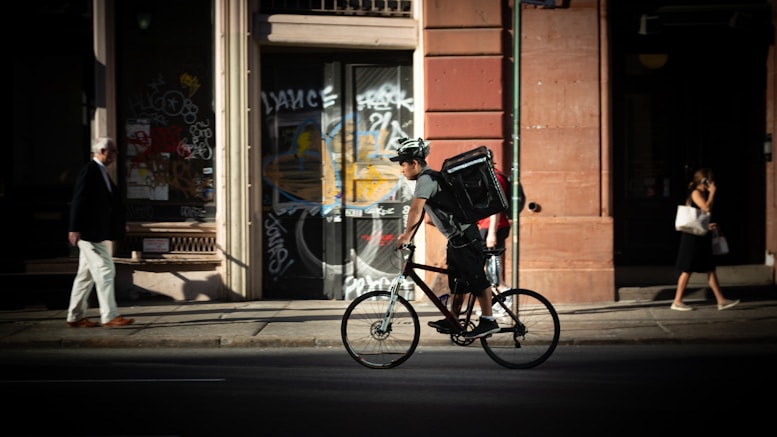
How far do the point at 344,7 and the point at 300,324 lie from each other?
179 inches

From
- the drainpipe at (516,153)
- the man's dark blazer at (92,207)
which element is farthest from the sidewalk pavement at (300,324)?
Answer: the man's dark blazer at (92,207)

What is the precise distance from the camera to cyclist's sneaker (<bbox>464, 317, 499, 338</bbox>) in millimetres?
7438

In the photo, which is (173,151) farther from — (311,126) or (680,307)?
(680,307)

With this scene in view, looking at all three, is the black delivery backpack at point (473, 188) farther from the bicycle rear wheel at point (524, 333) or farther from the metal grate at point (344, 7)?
the metal grate at point (344, 7)

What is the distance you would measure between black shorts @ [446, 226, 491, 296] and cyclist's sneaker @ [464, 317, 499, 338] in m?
0.24

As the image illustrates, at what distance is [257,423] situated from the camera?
5699mm

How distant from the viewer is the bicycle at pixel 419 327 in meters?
7.46

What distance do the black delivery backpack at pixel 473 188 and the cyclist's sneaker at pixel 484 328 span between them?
0.82 metres

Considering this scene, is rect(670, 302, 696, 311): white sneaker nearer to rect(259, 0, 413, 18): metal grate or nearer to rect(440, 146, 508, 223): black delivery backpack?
rect(440, 146, 508, 223): black delivery backpack

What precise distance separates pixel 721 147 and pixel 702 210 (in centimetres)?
291

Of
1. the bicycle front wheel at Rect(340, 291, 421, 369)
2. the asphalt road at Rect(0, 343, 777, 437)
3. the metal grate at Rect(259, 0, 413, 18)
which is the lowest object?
the asphalt road at Rect(0, 343, 777, 437)

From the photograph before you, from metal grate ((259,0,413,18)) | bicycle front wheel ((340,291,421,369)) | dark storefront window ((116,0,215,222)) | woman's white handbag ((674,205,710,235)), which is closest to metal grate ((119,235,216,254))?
dark storefront window ((116,0,215,222))

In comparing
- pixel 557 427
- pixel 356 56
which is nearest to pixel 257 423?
pixel 557 427

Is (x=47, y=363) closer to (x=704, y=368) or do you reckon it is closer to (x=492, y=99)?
(x=704, y=368)
